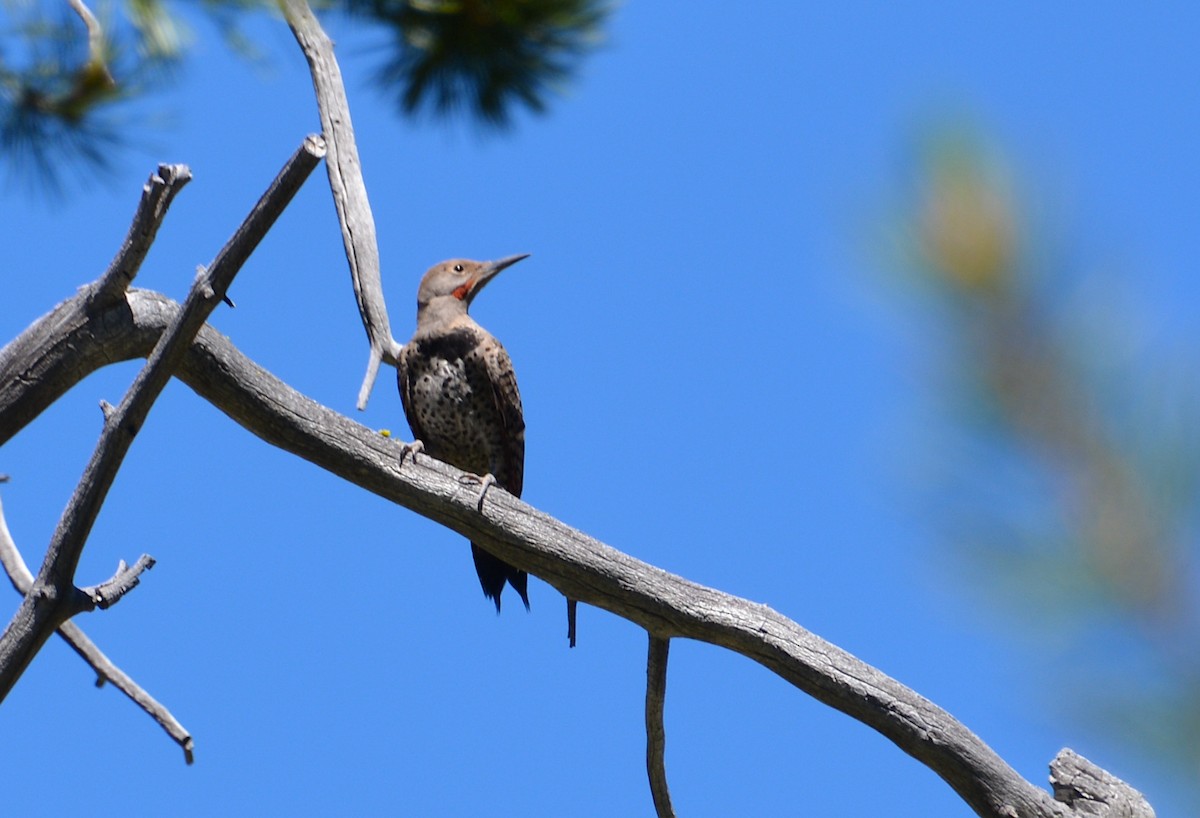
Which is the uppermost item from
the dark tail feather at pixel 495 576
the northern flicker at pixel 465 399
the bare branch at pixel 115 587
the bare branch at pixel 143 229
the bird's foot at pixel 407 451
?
the northern flicker at pixel 465 399

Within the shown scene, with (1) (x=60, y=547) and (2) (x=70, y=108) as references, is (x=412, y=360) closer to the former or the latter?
(2) (x=70, y=108)

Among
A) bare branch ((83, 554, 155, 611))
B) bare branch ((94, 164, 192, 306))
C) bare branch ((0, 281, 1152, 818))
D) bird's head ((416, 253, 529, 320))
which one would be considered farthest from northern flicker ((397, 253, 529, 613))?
bare branch ((83, 554, 155, 611))

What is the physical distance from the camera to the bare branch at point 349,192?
470 cm

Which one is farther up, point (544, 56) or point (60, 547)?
point (544, 56)

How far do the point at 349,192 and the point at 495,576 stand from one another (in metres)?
1.81

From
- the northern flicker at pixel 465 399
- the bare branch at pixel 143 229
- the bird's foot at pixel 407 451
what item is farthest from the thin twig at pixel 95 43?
the northern flicker at pixel 465 399

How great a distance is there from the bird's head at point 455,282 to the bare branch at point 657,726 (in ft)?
8.70

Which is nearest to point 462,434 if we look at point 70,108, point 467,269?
point 467,269

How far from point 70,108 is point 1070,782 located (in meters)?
3.53

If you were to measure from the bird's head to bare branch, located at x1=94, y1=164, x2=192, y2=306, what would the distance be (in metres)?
2.65

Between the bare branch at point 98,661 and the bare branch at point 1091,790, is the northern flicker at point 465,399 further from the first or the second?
the bare branch at point 1091,790

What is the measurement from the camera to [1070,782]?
3648 mm

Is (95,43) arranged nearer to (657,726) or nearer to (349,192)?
(349,192)

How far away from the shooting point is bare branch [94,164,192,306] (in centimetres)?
321
